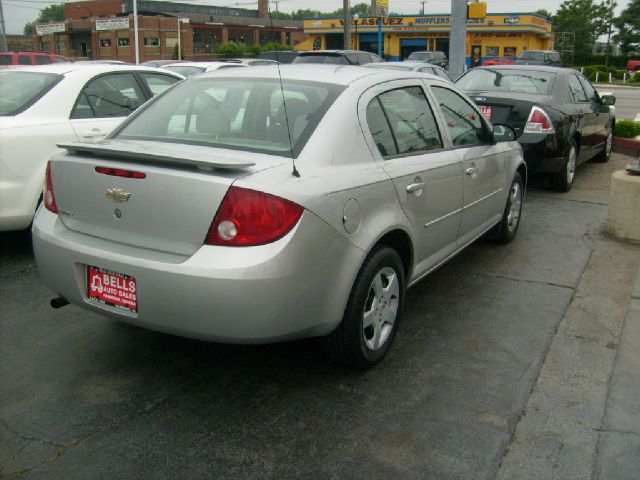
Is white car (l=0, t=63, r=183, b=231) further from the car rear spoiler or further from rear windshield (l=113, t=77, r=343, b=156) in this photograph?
the car rear spoiler

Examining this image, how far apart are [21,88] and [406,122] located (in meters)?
3.69

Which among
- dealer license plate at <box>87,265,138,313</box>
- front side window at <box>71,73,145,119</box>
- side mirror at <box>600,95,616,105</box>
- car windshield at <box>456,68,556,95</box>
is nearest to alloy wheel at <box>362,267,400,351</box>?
dealer license plate at <box>87,265,138,313</box>

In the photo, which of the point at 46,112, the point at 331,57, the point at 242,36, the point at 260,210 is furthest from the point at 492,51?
the point at 260,210

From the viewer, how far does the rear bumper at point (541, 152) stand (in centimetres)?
820

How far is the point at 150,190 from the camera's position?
10.4ft

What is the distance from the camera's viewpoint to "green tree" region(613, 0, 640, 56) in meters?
77.6

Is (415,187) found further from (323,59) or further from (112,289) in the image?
(323,59)

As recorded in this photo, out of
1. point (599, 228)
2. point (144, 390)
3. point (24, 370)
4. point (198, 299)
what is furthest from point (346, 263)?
point (599, 228)

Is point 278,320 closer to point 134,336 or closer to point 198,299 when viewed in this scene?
point 198,299

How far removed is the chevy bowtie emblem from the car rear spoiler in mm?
170

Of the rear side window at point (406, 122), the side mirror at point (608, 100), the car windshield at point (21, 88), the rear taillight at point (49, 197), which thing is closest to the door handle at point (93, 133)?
the car windshield at point (21, 88)

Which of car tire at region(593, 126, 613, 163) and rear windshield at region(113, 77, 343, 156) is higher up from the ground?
rear windshield at region(113, 77, 343, 156)

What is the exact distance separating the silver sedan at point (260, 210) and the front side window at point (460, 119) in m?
0.35

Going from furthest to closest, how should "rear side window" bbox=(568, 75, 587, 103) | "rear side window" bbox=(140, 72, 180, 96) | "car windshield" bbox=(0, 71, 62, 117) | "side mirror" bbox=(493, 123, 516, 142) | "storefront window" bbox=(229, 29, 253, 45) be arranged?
"storefront window" bbox=(229, 29, 253, 45) < "rear side window" bbox=(568, 75, 587, 103) < "rear side window" bbox=(140, 72, 180, 96) < "side mirror" bbox=(493, 123, 516, 142) < "car windshield" bbox=(0, 71, 62, 117)
